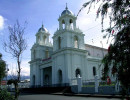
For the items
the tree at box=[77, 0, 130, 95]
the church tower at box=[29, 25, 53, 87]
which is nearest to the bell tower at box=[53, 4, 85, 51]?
the church tower at box=[29, 25, 53, 87]

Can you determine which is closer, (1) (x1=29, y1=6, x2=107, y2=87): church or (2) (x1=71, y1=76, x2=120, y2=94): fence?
(2) (x1=71, y1=76, x2=120, y2=94): fence

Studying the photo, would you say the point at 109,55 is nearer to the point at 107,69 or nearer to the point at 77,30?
the point at 107,69

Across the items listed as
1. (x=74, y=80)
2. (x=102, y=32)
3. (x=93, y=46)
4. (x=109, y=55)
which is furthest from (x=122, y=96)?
(x=93, y=46)

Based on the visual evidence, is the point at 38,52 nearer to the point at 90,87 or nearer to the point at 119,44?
the point at 90,87

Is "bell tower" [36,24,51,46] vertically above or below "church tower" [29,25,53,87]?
above

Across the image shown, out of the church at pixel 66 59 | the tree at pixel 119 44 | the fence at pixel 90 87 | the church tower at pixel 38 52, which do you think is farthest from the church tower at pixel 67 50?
the tree at pixel 119 44

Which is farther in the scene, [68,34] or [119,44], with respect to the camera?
[68,34]

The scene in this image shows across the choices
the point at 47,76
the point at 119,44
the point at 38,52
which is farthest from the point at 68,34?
the point at 119,44

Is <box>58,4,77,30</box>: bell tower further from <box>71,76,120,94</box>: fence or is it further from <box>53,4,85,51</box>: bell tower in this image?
<box>71,76,120,94</box>: fence

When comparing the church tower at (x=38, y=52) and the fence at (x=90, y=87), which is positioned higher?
the church tower at (x=38, y=52)

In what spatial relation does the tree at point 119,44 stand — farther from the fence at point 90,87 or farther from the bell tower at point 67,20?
the bell tower at point 67,20

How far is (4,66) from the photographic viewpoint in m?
18.8

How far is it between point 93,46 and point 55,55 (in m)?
15.1

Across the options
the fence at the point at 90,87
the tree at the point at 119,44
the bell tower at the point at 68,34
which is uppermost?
the bell tower at the point at 68,34
